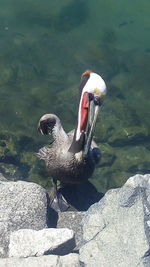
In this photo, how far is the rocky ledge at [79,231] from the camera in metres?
5.11

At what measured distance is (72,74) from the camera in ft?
32.5

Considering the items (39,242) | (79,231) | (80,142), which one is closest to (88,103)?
(80,142)

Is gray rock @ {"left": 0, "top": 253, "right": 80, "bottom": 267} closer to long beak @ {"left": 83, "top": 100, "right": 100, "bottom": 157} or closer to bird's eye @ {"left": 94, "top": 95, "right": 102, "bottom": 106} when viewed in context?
long beak @ {"left": 83, "top": 100, "right": 100, "bottom": 157}

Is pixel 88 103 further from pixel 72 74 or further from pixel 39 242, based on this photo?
pixel 72 74

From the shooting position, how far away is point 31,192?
6.05 meters

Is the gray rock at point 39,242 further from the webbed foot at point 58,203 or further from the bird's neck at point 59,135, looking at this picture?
the bird's neck at point 59,135

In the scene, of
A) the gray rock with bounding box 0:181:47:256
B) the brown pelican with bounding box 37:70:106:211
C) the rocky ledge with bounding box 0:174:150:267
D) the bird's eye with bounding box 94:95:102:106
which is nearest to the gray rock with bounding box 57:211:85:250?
the rocky ledge with bounding box 0:174:150:267

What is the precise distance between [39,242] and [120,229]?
96 cm

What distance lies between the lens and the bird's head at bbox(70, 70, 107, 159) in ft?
16.4

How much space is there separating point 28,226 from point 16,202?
0.36 m

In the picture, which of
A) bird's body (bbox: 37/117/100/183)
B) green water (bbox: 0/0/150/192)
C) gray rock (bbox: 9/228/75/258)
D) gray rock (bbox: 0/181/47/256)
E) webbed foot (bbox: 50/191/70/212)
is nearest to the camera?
gray rock (bbox: 9/228/75/258)

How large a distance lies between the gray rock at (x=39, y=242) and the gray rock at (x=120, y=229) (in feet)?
0.88

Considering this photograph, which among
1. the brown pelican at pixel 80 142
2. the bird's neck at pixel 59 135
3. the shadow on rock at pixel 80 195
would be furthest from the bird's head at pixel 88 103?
the shadow on rock at pixel 80 195

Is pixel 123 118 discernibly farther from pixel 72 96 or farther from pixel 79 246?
pixel 79 246
